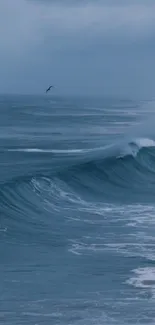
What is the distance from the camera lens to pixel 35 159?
4338cm

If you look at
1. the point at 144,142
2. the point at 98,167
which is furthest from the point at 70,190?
the point at 144,142

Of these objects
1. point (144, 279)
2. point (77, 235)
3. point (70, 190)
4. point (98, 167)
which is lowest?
point (144, 279)

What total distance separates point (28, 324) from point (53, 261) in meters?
5.18

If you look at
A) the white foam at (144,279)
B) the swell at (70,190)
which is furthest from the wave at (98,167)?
the white foam at (144,279)

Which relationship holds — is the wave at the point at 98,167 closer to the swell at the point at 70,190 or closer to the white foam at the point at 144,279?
the swell at the point at 70,190

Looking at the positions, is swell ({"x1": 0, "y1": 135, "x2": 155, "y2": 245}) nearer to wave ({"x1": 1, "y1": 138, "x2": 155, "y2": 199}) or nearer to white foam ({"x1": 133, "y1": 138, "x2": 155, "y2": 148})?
wave ({"x1": 1, "y1": 138, "x2": 155, "y2": 199})

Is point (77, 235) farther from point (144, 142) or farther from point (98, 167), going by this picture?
point (144, 142)

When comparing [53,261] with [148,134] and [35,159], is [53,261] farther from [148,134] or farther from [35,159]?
[148,134]

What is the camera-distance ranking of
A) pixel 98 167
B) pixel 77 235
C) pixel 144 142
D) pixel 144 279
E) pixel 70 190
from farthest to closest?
pixel 144 142
pixel 98 167
pixel 70 190
pixel 77 235
pixel 144 279

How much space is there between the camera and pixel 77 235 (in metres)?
23.6

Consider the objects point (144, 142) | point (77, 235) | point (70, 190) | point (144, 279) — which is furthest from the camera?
point (144, 142)

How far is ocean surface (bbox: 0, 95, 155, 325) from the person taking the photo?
1641 centimetres

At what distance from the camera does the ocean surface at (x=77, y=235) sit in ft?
53.8

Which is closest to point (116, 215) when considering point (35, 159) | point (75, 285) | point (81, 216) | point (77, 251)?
→ point (81, 216)
